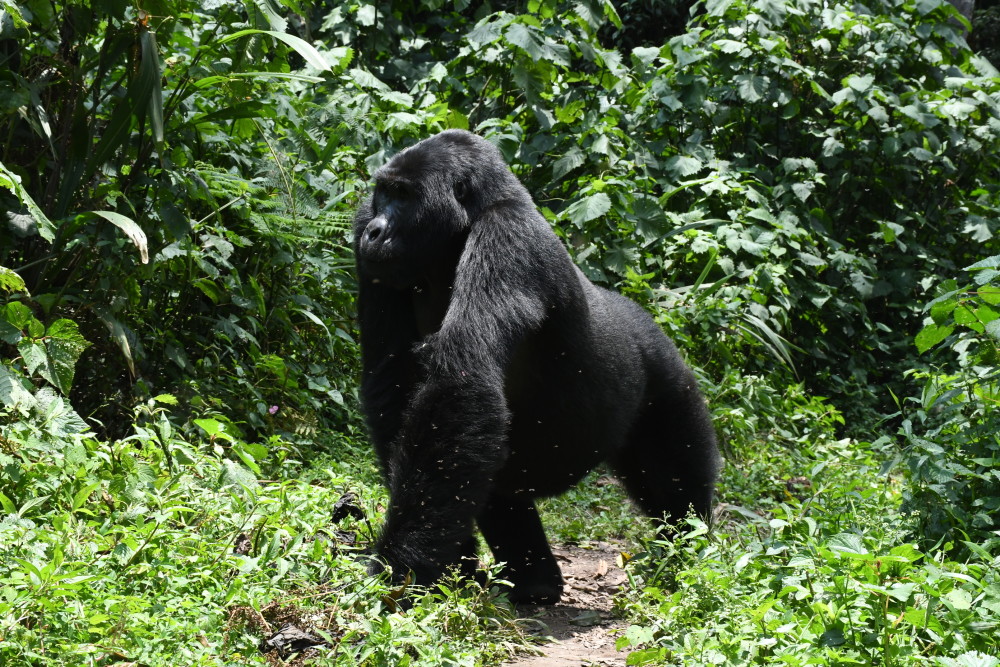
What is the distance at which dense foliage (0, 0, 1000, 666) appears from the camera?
102 inches

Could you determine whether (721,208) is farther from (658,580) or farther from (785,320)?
(658,580)

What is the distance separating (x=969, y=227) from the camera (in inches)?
311

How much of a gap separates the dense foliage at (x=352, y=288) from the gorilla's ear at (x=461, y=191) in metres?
0.74

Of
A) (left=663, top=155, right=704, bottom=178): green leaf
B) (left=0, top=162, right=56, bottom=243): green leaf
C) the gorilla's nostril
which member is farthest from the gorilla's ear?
(left=663, top=155, right=704, bottom=178): green leaf

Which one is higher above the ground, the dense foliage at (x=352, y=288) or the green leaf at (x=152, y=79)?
the green leaf at (x=152, y=79)

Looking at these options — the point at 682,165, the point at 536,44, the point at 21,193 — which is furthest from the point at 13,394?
the point at 682,165

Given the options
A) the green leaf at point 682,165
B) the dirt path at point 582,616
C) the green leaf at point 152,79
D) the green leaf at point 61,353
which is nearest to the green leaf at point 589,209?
the green leaf at point 682,165

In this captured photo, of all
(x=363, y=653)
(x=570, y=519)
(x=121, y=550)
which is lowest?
(x=570, y=519)

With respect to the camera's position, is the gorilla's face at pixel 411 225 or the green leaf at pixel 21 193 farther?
the gorilla's face at pixel 411 225

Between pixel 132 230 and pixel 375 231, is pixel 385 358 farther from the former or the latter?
pixel 132 230

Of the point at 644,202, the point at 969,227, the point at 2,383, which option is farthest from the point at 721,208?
the point at 2,383

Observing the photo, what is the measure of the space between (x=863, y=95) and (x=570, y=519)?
442cm

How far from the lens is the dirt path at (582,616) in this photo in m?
3.20

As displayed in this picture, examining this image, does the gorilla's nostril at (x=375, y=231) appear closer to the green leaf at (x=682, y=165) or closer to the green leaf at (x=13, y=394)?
the green leaf at (x=13, y=394)
